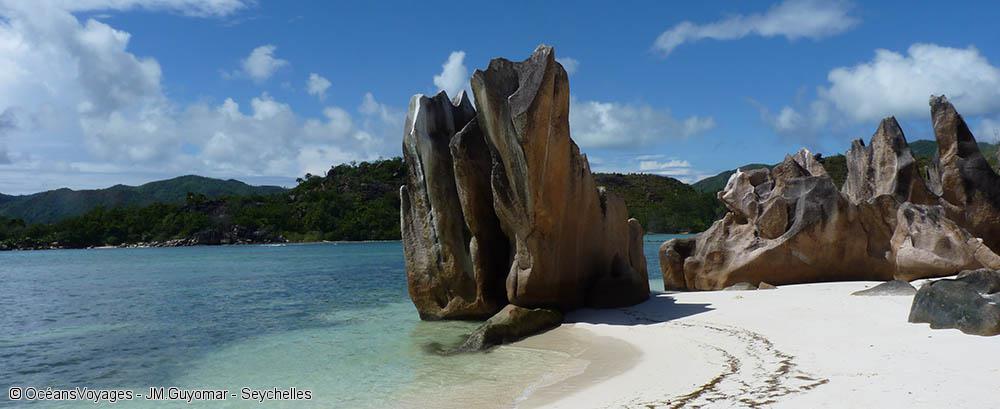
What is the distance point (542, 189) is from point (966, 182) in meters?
11.9

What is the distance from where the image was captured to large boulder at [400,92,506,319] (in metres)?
13.1

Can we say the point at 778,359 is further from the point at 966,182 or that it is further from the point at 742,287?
the point at 966,182

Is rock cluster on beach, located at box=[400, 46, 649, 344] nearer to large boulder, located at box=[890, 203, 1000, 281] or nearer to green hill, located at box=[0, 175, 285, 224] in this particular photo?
large boulder, located at box=[890, 203, 1000, 281]

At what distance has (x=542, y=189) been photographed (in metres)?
11.3

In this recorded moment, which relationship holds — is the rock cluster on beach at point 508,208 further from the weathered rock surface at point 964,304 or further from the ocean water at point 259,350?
the weathered rock surface at point 964,304

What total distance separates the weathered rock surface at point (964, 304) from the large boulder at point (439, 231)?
6898 millimetres

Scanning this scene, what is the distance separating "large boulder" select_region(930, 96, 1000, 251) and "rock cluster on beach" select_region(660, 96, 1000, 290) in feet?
0.08

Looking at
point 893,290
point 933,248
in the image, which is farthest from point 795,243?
point 893,290

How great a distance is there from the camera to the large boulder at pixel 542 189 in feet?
35.8

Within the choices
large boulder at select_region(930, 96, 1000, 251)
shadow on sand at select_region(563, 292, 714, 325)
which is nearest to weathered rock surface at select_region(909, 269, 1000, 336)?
shadow on sand at select_region(563, 292, 714, 325)

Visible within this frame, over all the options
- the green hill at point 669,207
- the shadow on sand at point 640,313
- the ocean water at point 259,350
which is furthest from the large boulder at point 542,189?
the green hill at point 669,207

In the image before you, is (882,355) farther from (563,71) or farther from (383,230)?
(383,230)

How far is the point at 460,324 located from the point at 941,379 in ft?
27.4

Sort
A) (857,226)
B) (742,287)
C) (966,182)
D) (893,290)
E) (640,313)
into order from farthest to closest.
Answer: (966,182), (857,226), (742,287), (640,313), (893,290)
